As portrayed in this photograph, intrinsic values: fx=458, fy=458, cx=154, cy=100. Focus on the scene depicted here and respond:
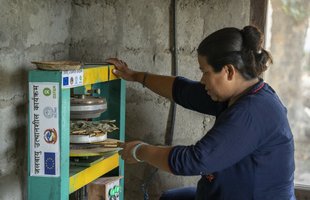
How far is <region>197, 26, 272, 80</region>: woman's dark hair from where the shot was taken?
1.51m

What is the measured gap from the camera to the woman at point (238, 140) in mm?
1439

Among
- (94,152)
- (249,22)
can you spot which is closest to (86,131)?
(94,152)

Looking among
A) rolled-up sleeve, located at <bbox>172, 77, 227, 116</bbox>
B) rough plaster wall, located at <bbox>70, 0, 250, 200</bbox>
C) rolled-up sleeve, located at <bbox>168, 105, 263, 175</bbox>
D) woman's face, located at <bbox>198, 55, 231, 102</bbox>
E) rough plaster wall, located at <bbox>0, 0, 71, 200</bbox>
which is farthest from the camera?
rough plaster wall, located at <bbox>70, 0, 250, 200</bbox>

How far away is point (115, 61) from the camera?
1.97 m

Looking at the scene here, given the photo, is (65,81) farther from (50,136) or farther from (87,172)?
(87,172)

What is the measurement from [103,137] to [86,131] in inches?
3.7

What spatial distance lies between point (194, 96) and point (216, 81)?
1.25 feet

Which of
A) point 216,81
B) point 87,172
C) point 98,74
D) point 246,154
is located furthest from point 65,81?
point 246,154

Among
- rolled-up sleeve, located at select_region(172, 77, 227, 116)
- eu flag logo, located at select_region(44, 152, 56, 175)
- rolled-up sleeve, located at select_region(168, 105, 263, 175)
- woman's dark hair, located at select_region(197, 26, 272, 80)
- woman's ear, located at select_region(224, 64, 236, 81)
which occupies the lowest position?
eu flag logo, located at select_region(44, 152, 56, 175)

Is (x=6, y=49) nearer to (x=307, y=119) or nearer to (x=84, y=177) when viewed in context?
(x=84, y=177)

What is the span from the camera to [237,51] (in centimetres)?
151

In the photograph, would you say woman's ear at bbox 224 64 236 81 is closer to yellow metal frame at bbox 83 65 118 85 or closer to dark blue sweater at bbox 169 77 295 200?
dark blue sweater at bbox 169 77 295 200

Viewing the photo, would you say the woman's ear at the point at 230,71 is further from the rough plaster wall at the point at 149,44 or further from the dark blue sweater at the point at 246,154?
the rough plaster wall at the point at 149,44

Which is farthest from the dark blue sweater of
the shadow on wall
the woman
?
the shadow on wall
